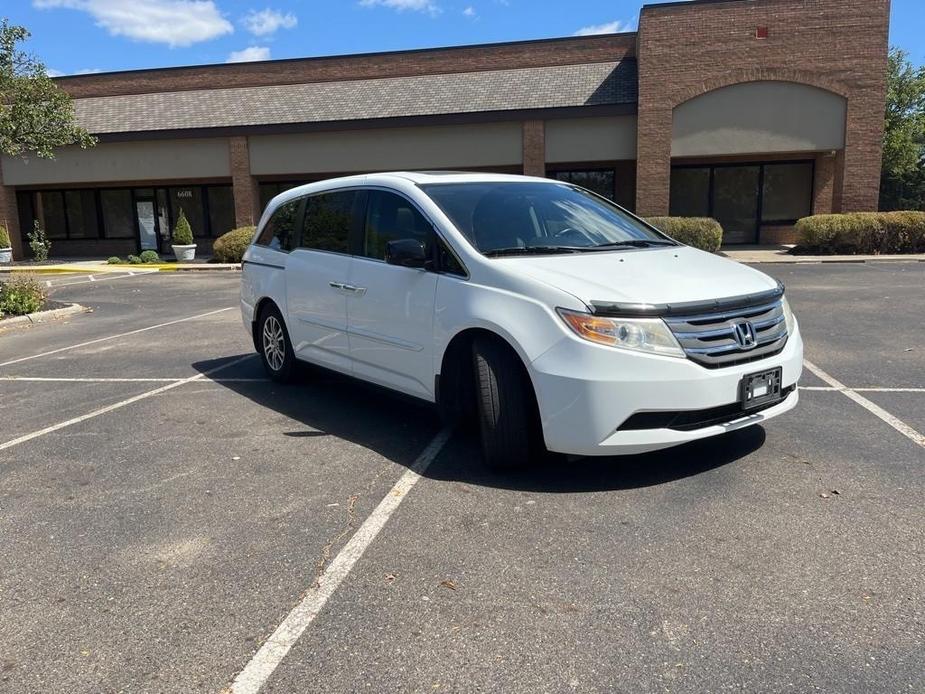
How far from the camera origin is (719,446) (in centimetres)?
479

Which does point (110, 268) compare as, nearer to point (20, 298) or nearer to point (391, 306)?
point (20, 298)

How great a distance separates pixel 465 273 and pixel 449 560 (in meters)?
1.84

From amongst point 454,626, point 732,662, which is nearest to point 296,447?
point 454,626

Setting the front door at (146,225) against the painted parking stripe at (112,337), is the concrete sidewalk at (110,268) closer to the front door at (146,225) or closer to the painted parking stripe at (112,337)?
the front door at (146,225)

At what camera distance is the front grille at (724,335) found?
13.0 ft

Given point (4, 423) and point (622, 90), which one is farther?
point (622, 90)

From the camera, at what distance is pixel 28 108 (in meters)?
16.0

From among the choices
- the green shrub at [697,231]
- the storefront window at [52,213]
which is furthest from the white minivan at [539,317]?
the storefront window at [52,213]

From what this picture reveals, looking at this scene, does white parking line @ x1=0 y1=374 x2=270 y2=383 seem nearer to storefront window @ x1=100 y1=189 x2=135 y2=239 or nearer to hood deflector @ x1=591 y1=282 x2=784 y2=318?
hood deflector @ x1=591 y1=282 x2=784 y2=318

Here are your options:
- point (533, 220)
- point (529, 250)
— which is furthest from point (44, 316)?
point (529, 250)

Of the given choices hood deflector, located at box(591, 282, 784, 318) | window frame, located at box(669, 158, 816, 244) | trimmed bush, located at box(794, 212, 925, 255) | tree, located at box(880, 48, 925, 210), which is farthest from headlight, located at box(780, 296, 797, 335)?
tree, located at box(880, 48, 925, 210)

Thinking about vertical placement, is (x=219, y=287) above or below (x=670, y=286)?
below

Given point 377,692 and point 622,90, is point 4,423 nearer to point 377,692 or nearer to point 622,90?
point 377,692

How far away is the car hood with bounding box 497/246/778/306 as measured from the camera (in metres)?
4.04
